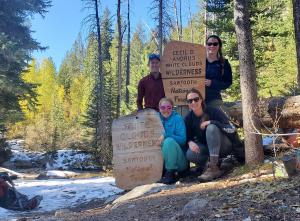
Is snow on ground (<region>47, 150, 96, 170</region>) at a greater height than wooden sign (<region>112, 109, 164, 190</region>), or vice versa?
wooden sign (<region>112, 109, 164, 190</region>)

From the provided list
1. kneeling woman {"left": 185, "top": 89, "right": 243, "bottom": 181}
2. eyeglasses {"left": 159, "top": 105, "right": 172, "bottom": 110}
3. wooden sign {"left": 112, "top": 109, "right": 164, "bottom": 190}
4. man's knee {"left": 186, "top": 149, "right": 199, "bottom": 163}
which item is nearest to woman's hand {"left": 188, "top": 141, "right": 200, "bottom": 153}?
kneeling woman {"left": 185, "top": 89, "right": 243, "bottom": 181}

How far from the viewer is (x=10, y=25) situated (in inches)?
787

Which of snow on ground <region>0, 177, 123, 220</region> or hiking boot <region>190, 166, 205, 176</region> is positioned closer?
hiking boot <region>190, 166, 205, 176</region>

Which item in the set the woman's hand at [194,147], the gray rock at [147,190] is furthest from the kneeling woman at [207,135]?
the gray rock at [147,190]

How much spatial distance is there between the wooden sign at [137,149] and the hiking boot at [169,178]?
0.35m

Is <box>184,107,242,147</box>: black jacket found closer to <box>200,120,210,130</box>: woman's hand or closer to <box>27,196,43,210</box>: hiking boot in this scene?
<box>200,120,210,130</box>: woman's hand

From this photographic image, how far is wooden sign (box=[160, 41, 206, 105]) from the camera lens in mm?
6930

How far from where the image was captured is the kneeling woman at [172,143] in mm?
6160

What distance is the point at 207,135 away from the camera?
5.75 meters

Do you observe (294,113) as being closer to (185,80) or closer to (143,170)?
(185,80)

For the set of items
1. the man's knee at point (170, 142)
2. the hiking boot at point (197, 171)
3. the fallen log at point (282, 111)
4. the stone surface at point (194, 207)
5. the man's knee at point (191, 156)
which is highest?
the fallen log at point (282, 111)

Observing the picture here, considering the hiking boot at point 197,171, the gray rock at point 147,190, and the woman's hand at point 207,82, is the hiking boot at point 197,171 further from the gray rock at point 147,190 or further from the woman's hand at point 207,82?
the woman's hand at point 207,82

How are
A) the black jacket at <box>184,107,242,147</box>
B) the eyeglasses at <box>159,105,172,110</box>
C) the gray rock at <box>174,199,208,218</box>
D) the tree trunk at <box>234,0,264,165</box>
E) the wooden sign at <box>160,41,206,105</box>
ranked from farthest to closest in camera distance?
the wooden sign at <box>160,41,206,105</box>
the eyeglasses at <box>159,105,172,110</box>
the tree trunk at <box>234,0,264,165</box>
the black jacket at <box>184,107,242,147</box>
the gray rock at <box>174,199,208,218</box>

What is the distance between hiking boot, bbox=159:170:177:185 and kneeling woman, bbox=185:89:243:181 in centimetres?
41
